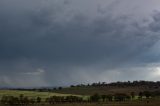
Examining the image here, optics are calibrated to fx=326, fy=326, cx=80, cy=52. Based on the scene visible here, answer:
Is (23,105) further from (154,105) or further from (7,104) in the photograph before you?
(154,105)

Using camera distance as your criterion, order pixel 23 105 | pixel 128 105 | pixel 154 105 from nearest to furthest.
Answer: pixel 154 105, pixel 128 105, pixel 23 105

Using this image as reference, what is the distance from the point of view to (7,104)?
195875 millimetres

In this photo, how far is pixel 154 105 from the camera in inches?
5955

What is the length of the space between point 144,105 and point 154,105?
6.52 meters

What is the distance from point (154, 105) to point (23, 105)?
8161 cm

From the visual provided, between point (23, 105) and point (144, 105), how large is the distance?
7569 cm

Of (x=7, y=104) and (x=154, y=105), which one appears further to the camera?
(x=7, y=104)

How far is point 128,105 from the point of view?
163 meters

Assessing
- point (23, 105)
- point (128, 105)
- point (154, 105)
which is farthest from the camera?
Answer: point (23, 105)

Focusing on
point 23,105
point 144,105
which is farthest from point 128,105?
point 23,105

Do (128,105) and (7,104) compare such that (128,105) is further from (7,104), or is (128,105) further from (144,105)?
(7,104)

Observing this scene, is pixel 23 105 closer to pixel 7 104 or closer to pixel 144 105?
pixel 7 104

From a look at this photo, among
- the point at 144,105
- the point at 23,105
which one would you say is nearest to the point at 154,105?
the point at 144,105

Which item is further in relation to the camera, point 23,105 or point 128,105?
point 23,105
